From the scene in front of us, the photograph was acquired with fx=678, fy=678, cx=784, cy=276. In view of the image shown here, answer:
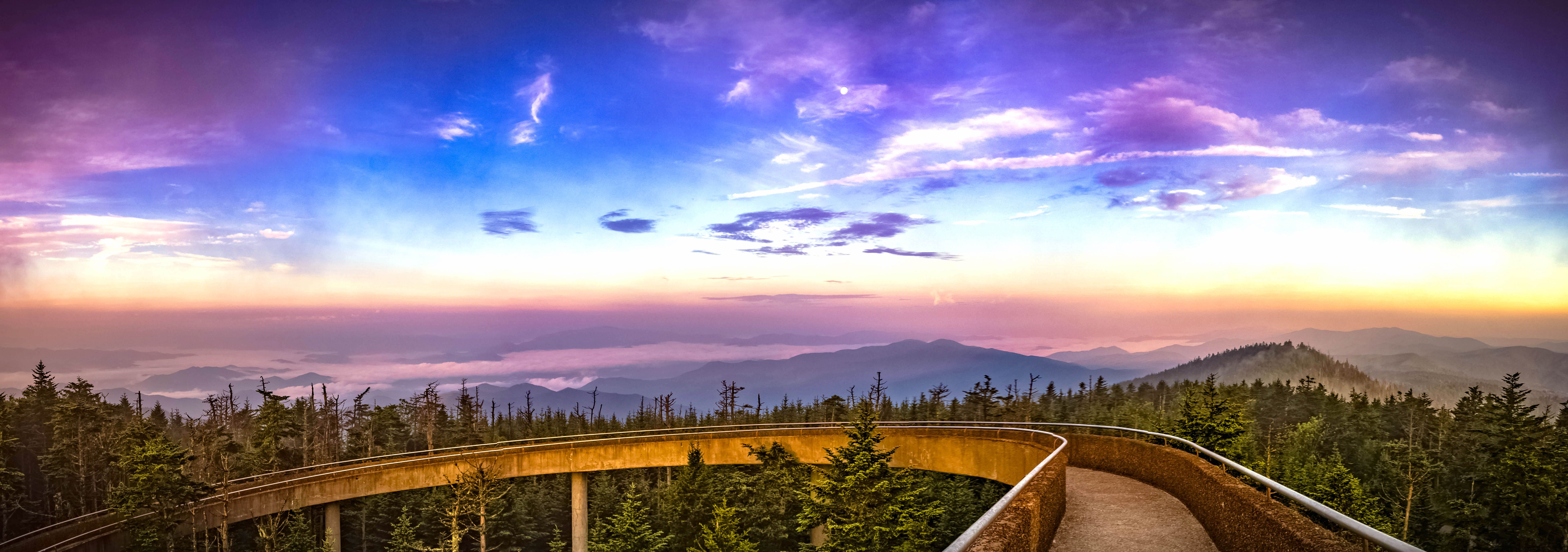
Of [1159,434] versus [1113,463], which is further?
[1113,463]

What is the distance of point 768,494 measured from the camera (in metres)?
52.0

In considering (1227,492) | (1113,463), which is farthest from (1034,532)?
(1113,463)

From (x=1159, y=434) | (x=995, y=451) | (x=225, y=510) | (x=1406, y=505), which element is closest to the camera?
(x=1159, y=434)

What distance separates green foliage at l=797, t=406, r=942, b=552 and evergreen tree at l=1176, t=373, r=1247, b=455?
53.4ft

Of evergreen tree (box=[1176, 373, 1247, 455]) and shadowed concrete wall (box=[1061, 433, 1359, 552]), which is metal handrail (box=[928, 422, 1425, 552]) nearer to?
shadowed concrete wall (box=[1061, 433, 1359, 552])

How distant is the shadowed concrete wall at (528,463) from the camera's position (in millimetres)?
36969

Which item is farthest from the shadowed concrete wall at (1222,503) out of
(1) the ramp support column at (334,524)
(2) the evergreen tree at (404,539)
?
(1) the ramp support column at (334,524)

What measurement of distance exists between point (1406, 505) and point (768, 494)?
2159 inches

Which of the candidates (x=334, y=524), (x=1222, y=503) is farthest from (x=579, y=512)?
(x=1222, y=503)

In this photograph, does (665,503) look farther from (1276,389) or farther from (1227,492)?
(1276,389)

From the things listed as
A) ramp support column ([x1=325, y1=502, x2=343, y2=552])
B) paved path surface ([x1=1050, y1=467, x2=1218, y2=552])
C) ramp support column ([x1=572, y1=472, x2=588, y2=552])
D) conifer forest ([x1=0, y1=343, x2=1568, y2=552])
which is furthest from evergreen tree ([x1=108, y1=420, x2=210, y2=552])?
paved path surface ([x1=1050, y1=467, x2=1218, y2=552])

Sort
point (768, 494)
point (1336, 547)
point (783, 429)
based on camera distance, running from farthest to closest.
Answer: point (768, 494)
point (783, 429)
point (1336, 547)

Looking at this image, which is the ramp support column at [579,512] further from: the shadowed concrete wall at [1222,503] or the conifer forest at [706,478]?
the shadowed concrete wall at [1222,503]

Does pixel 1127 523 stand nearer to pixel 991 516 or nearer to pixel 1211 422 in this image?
pixel 991 516
